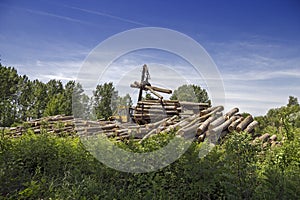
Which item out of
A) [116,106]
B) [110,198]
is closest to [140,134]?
[116,106]

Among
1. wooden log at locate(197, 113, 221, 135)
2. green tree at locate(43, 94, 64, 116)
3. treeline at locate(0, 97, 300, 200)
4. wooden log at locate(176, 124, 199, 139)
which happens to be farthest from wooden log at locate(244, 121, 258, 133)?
green tree at locate(43, 94, 64, 116)

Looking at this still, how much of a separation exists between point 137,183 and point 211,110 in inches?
227

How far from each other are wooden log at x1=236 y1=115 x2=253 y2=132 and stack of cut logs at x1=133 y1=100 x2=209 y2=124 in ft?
6.62

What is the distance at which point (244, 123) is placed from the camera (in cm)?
834

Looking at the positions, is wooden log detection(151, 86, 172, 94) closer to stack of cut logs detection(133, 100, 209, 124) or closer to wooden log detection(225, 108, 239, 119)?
stack of cut logs detection(133, 100, 209, 124)

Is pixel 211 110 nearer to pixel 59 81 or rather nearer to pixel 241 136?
pixel 241 136

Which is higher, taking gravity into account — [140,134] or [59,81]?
[59,81]

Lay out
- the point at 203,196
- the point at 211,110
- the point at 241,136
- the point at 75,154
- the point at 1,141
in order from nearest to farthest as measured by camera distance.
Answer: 1. the point at 241,136
2. the point at 203,196
3. the point at 75,154
4. the point at 1,141
5. the point at 211,110

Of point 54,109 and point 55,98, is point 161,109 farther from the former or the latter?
point 55,98

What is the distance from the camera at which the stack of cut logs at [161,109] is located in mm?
10367

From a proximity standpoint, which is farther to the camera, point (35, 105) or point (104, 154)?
point (35, 105)

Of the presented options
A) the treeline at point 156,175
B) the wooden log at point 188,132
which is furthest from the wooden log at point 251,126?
the treeline at point 156,175

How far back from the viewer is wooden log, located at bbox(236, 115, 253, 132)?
7945 millimetres

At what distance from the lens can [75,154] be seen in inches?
184
